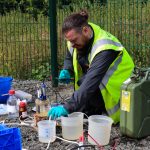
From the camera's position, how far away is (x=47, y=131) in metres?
4.07

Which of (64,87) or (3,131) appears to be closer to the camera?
(3,131)

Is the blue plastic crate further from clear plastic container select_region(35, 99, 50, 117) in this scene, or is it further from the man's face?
the man's face

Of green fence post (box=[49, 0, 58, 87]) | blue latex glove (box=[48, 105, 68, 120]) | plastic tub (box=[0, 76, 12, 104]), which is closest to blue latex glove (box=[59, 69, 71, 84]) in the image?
plastic tub (box=[0, 76, 12, 104])

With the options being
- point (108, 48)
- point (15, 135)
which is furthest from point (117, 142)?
point (15, 135)

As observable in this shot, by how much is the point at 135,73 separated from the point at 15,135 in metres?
1.61

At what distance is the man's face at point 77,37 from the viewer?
4.41 metres

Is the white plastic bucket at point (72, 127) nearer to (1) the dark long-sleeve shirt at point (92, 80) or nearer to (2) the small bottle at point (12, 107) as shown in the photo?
(1) the dark long-sleeve shirt at point (92, 80)

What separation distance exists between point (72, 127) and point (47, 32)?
3.40 metres

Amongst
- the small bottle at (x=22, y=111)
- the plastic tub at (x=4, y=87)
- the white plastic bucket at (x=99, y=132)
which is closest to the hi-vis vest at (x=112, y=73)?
the white plastic bucket at (x=99, y=132)

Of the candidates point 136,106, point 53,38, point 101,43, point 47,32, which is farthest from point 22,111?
point 47,32

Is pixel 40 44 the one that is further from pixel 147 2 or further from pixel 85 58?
pixel 85 58

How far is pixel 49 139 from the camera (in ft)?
13.5

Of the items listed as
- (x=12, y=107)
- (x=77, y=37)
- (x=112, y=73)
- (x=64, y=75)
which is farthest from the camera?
(x=64, y=75)

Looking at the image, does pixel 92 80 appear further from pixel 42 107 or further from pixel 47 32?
pixel 47 32
